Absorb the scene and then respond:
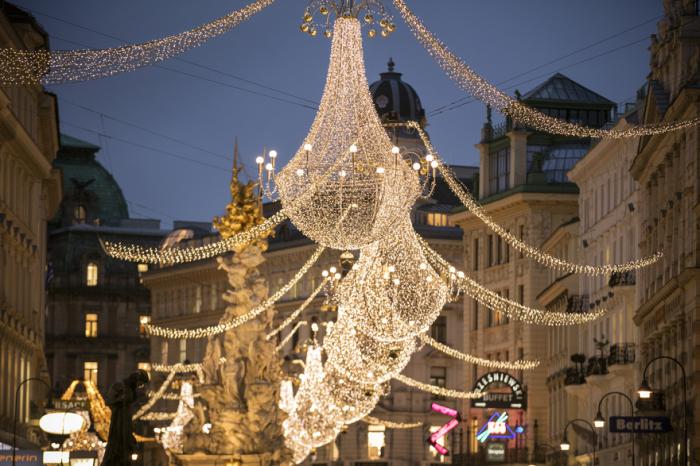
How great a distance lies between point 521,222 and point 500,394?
342 inches

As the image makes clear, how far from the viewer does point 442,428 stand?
12600 centimetres

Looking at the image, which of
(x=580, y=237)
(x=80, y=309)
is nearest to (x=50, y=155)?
(x=580, y=237)

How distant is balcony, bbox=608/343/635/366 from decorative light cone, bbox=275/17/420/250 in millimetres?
33789

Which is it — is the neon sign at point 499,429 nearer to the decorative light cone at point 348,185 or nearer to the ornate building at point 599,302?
the ornate building at point 599,302

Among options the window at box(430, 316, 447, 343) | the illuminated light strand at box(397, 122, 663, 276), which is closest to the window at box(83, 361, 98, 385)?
the window at box(430, 316, 447, 343)

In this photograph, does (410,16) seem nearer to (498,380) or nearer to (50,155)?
(50,155)

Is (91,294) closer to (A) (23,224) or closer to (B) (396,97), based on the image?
(B) (396,97)

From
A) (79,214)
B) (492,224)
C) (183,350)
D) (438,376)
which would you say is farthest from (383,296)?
(79,214)

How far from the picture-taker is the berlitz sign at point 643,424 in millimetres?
64562

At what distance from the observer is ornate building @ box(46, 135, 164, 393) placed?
175875mm

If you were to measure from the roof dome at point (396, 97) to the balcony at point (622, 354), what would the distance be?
55100mm

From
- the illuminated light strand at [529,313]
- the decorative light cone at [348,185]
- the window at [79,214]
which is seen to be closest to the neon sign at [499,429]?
the illuminated light strand at [529,313]

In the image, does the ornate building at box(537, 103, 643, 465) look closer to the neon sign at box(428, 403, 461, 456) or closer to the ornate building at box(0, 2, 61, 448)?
the neon sign at box(428, 403, 461, 456)

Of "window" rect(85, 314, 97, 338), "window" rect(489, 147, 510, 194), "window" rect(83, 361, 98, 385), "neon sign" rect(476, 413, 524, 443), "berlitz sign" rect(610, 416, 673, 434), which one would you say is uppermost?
"window" rect(489, 147, 510, 194)
